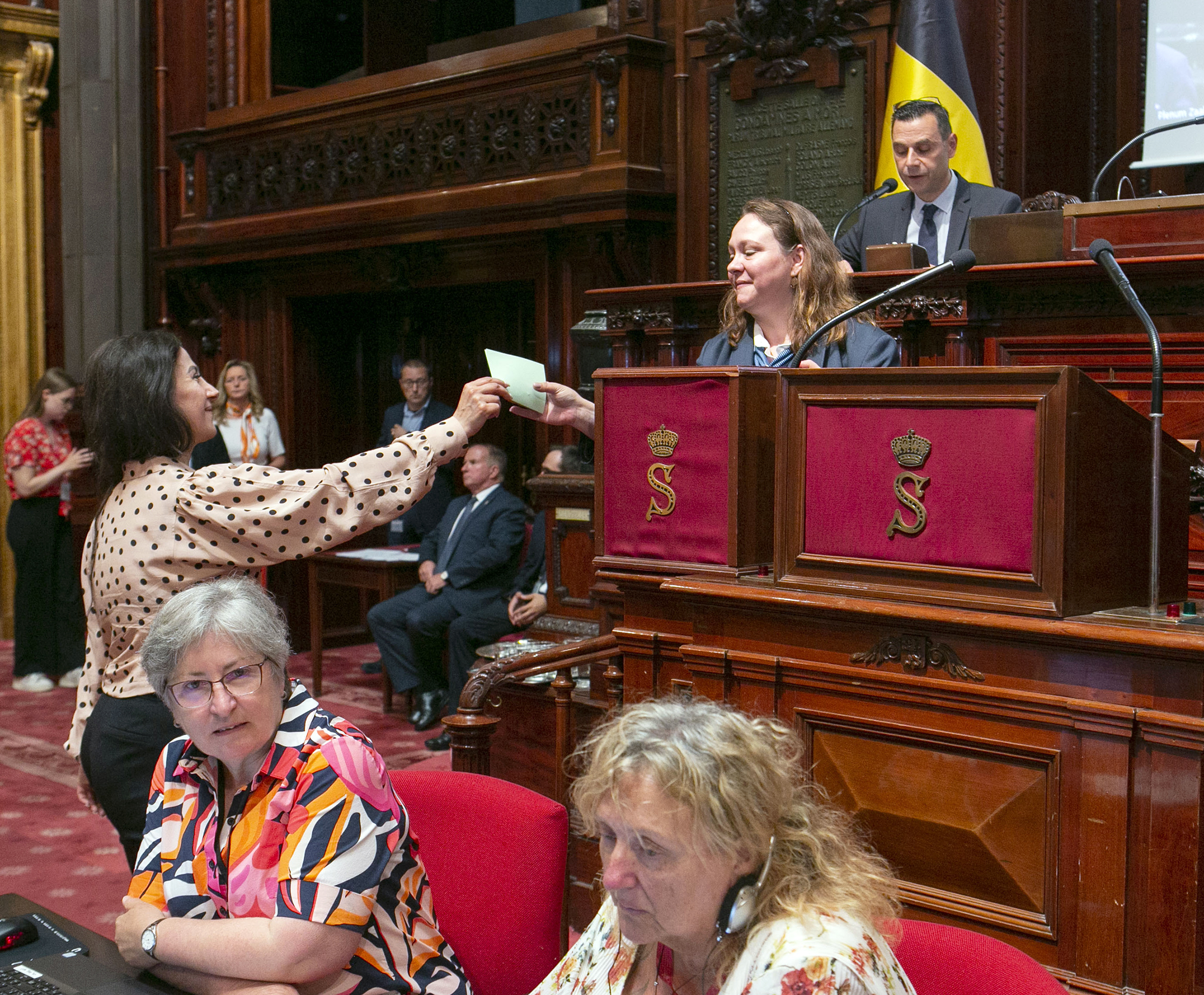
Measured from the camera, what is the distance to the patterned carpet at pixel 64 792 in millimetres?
4148

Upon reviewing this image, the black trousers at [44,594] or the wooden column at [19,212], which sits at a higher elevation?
the wooden column at [19,212]

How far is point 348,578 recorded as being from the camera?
22.2ft

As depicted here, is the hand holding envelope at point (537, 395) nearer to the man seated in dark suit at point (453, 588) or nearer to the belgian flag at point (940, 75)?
the belgian flag at point (940, 75)

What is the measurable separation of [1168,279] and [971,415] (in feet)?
4.86

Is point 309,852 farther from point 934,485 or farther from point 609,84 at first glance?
point 609,84

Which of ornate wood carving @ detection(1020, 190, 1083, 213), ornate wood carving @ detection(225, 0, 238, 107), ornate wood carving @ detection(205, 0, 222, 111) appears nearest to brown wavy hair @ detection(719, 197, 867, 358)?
ornate wood carving @ detection(1020, 190, 1083, 213)

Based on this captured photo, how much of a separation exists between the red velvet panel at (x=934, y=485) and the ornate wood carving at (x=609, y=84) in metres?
3.99

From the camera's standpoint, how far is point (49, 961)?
1.85 m

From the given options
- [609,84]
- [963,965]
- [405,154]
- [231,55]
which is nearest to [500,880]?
[963,965]

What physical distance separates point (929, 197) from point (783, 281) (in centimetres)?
142

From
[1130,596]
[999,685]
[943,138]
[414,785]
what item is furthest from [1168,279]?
[414,785]

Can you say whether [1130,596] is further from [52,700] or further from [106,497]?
[52,700]

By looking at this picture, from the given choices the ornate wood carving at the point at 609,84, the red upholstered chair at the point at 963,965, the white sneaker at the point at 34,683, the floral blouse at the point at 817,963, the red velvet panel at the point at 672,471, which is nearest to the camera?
the floral blouse at the point at 817,963

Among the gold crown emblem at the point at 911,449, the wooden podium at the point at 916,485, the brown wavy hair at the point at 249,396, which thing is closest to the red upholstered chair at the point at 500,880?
the wooden podium at the point at 916,485
